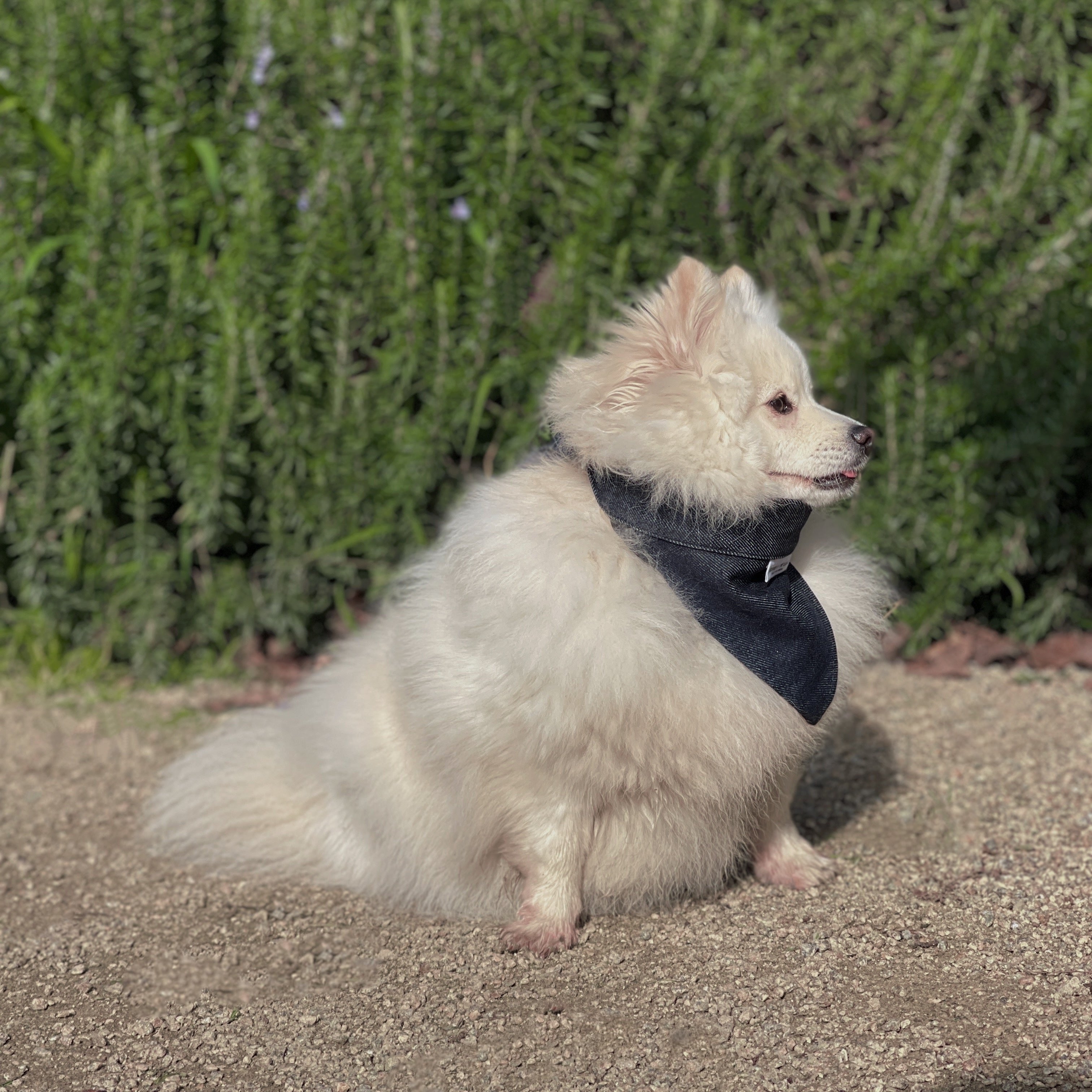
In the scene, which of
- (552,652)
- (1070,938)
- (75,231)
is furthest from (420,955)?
(75,231)

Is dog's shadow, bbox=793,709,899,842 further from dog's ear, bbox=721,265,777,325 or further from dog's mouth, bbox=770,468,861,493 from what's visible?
dog's ear, bbox=721,265,777,325

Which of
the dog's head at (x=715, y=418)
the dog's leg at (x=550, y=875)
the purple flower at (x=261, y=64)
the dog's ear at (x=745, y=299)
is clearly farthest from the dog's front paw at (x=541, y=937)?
the purple flower at (x=261, y=64)

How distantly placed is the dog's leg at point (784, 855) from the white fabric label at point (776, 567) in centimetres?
66

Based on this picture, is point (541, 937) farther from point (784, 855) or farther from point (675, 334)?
point (675, 334)

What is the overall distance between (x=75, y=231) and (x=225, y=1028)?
11.9 feet

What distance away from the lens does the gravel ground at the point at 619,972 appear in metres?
2.62

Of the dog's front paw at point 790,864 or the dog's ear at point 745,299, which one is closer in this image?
the dog's ear at point 745,299

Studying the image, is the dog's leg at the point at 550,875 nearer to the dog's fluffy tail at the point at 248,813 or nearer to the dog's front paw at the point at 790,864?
the dog's front paw at the point at 790,864

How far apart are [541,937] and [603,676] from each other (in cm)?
80

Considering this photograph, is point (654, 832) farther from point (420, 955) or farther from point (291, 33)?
point (291, 33)

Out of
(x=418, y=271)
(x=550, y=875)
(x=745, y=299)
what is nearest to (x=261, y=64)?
(x=418, y=271)

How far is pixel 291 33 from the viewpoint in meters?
5.11

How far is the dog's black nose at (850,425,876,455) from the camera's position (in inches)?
113

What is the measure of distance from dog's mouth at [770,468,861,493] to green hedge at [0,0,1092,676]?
2261 millimetres
